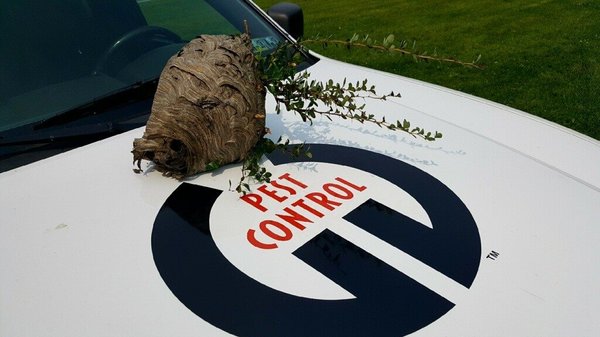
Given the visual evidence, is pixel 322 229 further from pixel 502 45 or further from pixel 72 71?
pixel 502 45

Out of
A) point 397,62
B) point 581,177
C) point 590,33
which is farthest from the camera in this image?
point 590,33

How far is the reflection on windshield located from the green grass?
8.80ft

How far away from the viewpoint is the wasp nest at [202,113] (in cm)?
157

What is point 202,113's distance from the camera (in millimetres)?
1564

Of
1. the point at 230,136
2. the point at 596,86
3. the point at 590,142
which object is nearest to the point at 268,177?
the point at 230,136

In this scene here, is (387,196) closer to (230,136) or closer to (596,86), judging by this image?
(230,136)

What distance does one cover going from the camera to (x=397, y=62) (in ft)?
20.3

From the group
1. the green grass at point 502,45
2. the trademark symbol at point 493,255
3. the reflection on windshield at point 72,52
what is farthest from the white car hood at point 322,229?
the green grass at point 502,45

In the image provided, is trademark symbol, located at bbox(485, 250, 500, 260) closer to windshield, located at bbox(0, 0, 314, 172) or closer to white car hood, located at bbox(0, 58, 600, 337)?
white car hood, located at bbox(0, 58, 600, 337)

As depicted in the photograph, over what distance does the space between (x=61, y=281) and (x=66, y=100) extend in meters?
0.78

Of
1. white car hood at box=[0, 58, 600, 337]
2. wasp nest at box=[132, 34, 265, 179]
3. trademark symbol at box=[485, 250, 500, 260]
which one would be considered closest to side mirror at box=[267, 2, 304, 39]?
white car hood at box=[0, 58, 600, 337]

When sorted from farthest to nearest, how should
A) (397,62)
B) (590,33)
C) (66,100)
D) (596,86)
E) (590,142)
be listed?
(590,33)
(397,62)
(596,86)
(590,142)
(66,100)

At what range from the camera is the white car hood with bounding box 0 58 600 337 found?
1162 mm

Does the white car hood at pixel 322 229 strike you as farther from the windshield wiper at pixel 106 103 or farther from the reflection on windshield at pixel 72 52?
the reflection on windshield at pixel 72 52
